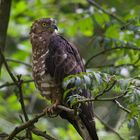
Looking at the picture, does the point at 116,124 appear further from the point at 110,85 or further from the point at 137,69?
the point at 110,85

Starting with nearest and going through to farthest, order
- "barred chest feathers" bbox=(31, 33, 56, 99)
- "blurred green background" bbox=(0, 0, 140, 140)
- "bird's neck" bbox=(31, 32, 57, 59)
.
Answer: "barred chest feathers" bbox=(31, 33, 56, 99)
"bird's neck" bbox=(31, 32, 57, 59)
"blurred green background" bbox=(0, 0, 140, 140)

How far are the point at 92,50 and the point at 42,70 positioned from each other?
1.27m

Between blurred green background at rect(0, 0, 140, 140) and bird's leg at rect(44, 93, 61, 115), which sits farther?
blurred green background at rect(0, 0, 140, 140)

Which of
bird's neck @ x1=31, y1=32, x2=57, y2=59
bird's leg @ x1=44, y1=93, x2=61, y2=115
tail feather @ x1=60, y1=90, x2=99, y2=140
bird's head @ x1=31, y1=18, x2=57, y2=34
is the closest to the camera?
tail feather @ x1=60, y1=90, x2=99, y2=140

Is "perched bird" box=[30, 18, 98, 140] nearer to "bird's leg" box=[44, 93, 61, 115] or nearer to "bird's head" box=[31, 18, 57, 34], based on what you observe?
"bird's leg" box=[44, 93, 61, 115]

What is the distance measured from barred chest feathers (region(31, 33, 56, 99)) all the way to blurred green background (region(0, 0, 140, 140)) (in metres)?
0.44

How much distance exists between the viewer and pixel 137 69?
460 centimetres

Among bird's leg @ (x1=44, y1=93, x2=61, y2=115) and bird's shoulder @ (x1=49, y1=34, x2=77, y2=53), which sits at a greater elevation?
bird's shoulder @ (x1=49, y1=34, x2=77, y2=53)

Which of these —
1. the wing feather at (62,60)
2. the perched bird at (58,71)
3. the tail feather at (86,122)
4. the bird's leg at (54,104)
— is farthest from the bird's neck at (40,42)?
the tail feather at (86,122)

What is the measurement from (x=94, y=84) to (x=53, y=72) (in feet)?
3.34

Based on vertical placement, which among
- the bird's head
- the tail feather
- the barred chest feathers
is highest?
the bird's head

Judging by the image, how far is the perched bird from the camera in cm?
420

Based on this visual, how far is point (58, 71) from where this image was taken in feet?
14.0

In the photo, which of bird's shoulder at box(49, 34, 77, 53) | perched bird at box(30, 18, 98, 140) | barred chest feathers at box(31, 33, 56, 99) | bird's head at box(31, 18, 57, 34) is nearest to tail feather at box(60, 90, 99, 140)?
perched bird at box(30, 18, 98, 140)
